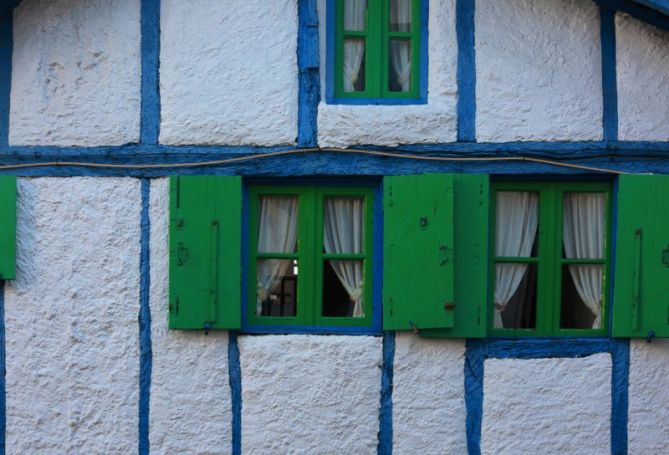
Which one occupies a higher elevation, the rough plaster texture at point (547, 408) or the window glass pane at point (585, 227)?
the window glass pane at point (585, 227)

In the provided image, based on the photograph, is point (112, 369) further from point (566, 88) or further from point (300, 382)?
point (566, 88)

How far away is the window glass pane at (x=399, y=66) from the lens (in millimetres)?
6164

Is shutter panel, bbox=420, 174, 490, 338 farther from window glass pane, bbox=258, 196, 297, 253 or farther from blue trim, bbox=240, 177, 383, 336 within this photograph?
window glass pane, bbox=258, 196, 297, 253

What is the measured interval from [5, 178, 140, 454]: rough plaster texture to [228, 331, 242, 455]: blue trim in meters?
0.62

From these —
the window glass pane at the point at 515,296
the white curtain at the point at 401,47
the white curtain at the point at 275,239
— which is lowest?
the window glass pane at the point at 515,296

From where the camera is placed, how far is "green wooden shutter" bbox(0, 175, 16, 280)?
5.92 metres

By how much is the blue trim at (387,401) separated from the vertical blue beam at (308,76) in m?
1.43

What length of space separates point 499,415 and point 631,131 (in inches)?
81.0

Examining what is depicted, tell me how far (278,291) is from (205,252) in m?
0.59

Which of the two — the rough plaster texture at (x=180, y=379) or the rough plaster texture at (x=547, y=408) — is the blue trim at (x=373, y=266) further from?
the rough plaster texture at (x=547, y=408)

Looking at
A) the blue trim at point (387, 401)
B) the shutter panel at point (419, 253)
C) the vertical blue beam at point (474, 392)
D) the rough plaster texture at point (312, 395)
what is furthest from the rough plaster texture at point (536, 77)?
the rough plaster texture at point (312, 395)

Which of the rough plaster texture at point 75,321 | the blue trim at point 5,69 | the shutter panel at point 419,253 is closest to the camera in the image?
the shutter panel at point 419,253

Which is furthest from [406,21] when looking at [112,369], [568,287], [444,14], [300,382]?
[112,369]

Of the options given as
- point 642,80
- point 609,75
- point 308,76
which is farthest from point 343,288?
point 642,80
